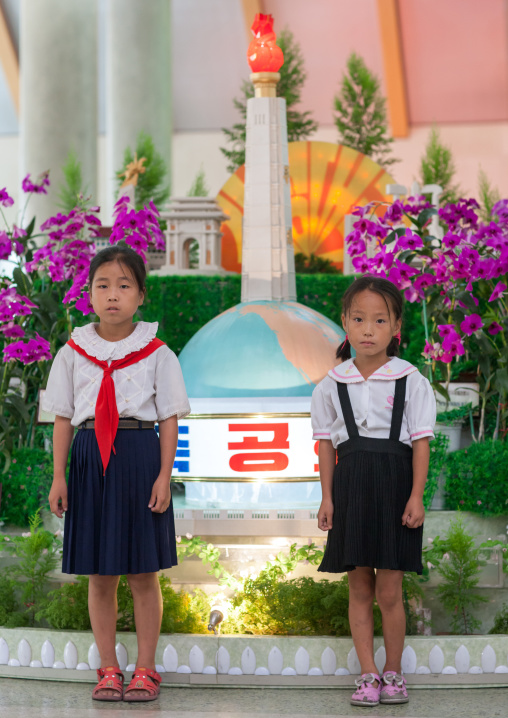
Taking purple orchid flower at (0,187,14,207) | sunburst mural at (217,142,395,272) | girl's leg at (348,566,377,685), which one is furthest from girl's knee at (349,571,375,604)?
sunburst mural at (217,142,395,272)

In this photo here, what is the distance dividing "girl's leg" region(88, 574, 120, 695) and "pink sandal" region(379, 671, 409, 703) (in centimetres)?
86

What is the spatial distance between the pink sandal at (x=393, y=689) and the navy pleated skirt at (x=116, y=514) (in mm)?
782

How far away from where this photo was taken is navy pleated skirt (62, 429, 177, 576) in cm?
297

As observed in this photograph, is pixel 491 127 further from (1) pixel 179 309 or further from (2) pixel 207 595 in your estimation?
(2) pixel 207 595

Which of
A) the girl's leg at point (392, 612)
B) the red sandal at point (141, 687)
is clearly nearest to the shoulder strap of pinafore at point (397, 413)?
the girl's leg at point (392, 612)

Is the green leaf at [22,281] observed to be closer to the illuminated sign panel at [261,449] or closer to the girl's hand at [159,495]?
the illuminated sign panel at [261,449]

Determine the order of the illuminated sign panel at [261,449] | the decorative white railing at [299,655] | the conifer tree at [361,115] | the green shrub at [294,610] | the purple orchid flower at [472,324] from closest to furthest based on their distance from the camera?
the decorative white railing at [299,655], the green shrub at [294,610], the illuminated sign panel at [261,449], the purple orchid flower at [472,324], the conifer tree at [361,115]

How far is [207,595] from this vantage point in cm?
376

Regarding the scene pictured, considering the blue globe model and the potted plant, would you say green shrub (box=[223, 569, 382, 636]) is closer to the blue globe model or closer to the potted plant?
the blue globe model

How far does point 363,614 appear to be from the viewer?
3.04 meters

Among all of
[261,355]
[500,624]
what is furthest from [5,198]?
[500,624]

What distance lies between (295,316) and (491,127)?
29.6ft

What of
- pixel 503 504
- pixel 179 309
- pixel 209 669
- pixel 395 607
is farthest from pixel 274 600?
A: pixel 179 309

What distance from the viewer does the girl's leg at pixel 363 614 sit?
301 cm
